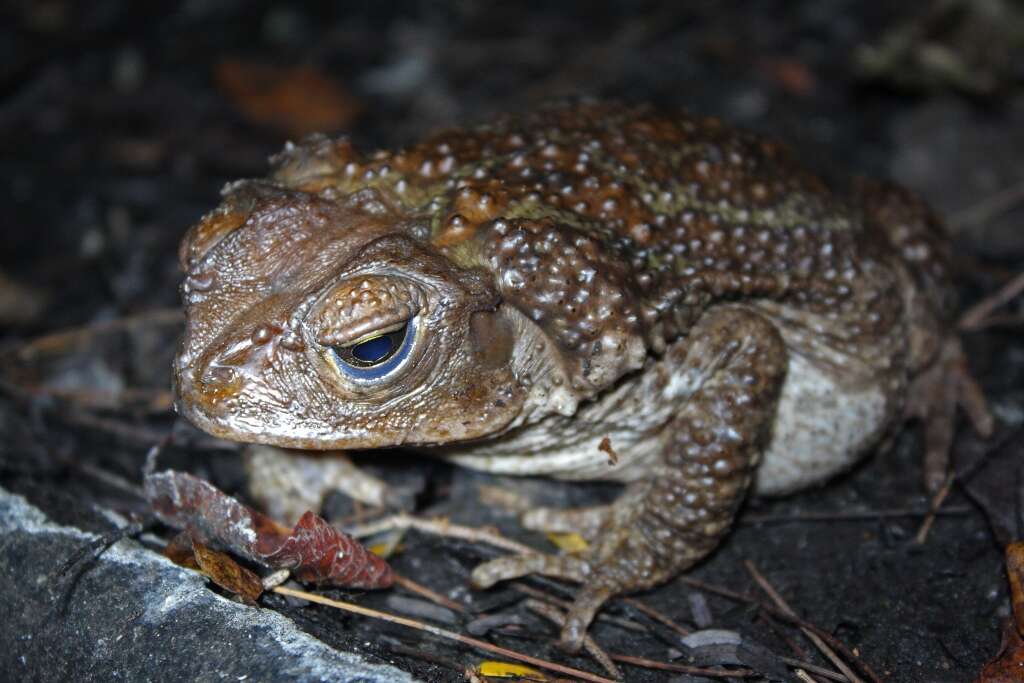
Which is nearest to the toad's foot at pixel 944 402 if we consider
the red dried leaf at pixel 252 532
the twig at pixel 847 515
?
the twig at pixel 847 515

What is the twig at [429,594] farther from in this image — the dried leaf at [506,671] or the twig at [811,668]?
the twig at [811,668]

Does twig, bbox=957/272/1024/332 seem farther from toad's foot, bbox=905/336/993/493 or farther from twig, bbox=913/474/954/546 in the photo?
twig, bbox=913/474/954/546

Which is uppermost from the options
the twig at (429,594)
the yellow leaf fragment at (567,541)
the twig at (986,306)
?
the twig at (986,306)

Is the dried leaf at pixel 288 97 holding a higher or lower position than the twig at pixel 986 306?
higher

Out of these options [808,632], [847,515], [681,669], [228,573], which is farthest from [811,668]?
[228,573]

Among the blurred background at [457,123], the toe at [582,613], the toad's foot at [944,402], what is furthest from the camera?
the toad's foot at [944,402]

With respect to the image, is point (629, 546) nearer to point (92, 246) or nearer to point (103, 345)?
point (103, 345)

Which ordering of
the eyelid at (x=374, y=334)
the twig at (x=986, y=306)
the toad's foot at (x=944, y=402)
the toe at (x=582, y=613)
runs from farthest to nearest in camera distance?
1. the twig at (x=986, y=306)
2. the toad's foot at (x=944, y=402)
3. the toe at (x=582, y=613)
4. the eyelid at (x=374, y=334)
